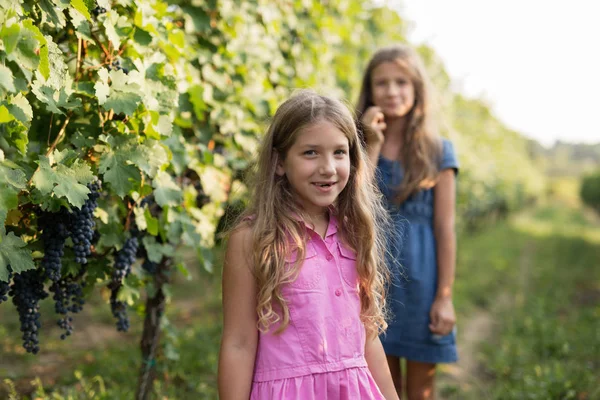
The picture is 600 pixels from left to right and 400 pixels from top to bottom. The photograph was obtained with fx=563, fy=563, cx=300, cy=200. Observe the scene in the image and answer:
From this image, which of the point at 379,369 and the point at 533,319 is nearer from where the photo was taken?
the point at 379,369

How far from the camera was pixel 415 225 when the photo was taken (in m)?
2.80

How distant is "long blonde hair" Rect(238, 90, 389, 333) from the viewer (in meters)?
1.84

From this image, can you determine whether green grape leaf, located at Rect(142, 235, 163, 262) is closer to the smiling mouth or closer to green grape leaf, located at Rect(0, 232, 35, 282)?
green grape leaf, located at Rect(0, 232, 35, 282)

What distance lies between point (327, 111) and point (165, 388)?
7.86ft

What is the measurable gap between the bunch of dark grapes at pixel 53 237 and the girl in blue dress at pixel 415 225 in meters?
1.39

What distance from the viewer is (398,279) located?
2.75 meters

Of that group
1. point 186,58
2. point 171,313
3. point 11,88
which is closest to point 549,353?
point 171,313

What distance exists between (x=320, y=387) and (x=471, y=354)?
14.4 feet

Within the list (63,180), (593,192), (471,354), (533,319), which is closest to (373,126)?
(63,180)

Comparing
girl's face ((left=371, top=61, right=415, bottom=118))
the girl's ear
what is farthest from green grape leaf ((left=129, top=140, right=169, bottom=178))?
girl's face ((left=371, top=61, right=415, bottom=118))

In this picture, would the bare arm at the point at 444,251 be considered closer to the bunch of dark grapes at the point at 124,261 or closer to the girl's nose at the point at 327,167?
the girl's nose at the point at 327,167

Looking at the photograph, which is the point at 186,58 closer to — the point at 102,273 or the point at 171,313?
the point at 102,273

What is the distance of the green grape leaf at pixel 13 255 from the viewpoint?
161 cm

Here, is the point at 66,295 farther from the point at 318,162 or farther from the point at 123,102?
the point at 318,162
